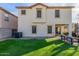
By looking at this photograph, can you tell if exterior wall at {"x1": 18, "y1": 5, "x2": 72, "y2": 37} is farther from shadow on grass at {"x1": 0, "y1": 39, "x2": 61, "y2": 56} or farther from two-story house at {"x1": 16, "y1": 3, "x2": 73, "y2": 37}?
shadow on grass at {"x1": 0, "y1": 39, "x2": 61, "y2": 56}

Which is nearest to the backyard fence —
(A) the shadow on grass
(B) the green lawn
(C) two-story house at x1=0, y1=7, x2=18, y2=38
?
(B) the green lawn

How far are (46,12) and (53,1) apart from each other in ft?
1.28

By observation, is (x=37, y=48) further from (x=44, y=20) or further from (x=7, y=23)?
(x=7, y=23)

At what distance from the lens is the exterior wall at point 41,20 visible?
7279mm

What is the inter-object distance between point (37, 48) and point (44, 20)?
775mm

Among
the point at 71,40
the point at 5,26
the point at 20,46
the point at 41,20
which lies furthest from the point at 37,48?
the point at 5,26

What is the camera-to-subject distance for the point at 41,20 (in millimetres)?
7379

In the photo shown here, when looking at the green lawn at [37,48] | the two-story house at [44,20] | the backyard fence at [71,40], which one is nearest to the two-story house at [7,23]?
the two-story house at [44,20]

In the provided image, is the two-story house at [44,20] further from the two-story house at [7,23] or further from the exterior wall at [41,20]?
the two-story house at [7,23]

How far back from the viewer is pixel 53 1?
7.06 metres

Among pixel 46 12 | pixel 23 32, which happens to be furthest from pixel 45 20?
pixel 23 32

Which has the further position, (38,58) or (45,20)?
(45,20)

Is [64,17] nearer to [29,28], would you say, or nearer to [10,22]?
[29,28]

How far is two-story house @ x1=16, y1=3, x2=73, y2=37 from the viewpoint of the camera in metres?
7.25
